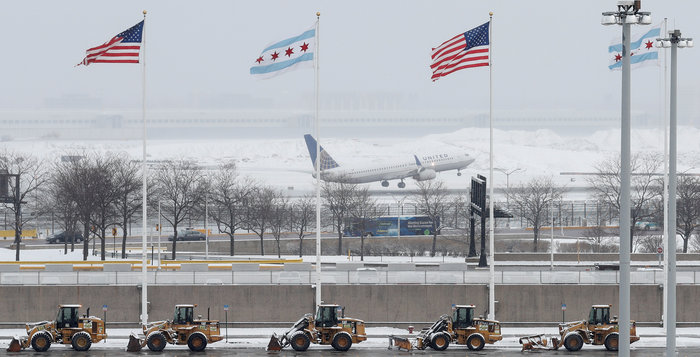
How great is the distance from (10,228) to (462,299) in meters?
66.0

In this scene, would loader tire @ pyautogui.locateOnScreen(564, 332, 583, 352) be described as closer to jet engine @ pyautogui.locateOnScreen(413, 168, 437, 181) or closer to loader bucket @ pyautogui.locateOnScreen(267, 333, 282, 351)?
loader bucket @ pyautogui.locateOnScreen(267, 333, 282, 351)

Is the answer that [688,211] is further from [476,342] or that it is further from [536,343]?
[476,342]

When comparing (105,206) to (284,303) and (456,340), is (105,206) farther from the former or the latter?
(456,340)

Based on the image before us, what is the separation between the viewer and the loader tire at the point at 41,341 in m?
36.6

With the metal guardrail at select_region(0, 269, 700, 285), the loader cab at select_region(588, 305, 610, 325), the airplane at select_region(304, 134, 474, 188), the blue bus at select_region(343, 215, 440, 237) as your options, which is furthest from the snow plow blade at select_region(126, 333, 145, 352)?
the airplane at select_region(304, 134, 474, 188)

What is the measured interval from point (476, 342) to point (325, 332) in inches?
194

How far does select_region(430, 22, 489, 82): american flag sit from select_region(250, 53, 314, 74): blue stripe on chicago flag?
441cm

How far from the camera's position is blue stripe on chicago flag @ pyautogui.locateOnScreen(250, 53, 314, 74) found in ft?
129

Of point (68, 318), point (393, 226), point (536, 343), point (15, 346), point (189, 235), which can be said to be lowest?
point (15, 346)

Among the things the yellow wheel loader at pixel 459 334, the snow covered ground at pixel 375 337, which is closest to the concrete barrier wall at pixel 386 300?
the snow covered ground at pixel 375 337

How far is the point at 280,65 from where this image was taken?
3959 centimetres

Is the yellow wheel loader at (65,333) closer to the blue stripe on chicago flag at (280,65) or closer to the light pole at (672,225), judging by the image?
the blue stripe on chicago flag at (280,65)

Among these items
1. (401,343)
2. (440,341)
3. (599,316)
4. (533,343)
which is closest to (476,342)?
(440,341)

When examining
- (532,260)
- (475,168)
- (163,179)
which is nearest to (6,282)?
(532,260)
